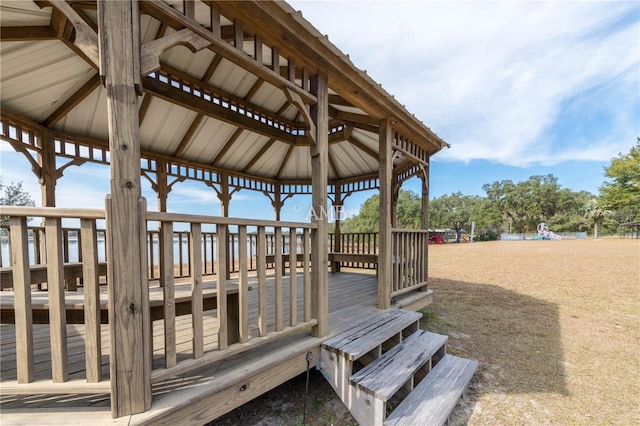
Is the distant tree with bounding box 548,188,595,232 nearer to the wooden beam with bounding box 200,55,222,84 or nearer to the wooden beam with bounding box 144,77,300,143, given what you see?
the wooden beam with bounding box 144,77,300,143

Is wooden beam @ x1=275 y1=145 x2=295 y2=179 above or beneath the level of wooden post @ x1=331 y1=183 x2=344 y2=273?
above

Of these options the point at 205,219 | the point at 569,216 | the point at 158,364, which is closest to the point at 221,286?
the point at 205,219

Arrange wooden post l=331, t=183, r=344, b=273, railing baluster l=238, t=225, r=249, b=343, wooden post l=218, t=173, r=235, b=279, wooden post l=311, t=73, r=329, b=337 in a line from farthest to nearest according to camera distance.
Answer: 1. wooden post l=331, t=183, r=344, b=273
2. wooden post l=218, t=173, r=235, b=279
3. wooden post l=311, t=73, r=329, b=337
4. railing baluster l=238, t=225, r=249, b=343

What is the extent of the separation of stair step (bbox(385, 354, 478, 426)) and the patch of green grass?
133cm

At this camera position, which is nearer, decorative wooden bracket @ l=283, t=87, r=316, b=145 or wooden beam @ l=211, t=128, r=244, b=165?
decorative wooden bracket @ l=283, t=87, r=316, b=145

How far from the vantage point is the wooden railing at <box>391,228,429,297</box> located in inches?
143

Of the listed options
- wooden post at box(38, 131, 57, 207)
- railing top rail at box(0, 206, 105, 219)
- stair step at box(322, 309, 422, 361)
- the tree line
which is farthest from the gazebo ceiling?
the tree line

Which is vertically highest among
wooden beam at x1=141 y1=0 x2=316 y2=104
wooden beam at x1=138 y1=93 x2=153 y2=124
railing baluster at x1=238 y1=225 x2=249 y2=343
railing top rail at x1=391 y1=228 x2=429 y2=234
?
wooden beam at x1=138 y1=93 x2=153 y2=124

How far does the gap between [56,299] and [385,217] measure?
3.01 meters

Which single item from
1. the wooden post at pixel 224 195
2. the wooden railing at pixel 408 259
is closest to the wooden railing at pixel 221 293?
the wooden railing at pixel 408 259

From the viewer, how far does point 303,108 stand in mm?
2260

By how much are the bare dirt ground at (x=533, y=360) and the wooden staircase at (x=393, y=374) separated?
0.24 meters

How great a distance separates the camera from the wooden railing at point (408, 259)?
362cm

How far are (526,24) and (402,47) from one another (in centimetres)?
256
